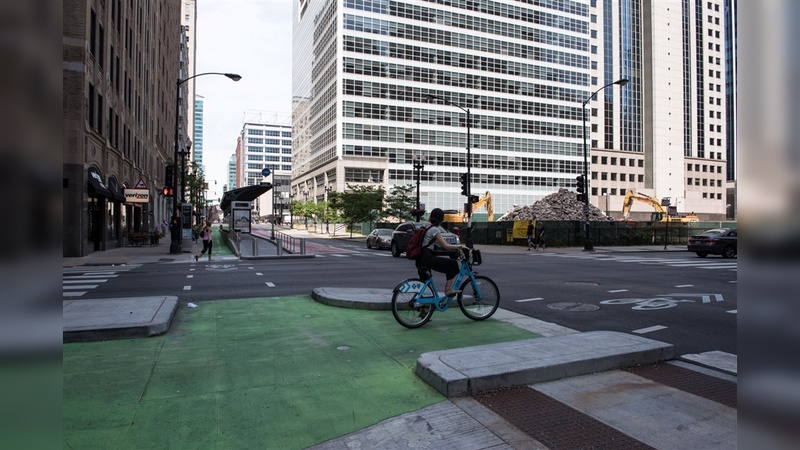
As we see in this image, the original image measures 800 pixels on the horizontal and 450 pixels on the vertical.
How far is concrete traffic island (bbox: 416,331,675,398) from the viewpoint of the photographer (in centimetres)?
487

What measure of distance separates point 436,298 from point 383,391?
9.76 ft

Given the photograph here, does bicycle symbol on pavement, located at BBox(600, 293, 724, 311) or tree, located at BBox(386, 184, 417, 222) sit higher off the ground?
tree, located at BBox(386, 184, 417, 222)

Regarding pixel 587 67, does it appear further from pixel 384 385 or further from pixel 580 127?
pixel 384 385

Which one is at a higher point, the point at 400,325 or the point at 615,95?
the point at 615,95

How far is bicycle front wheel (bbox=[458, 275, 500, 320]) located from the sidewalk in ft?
2.45

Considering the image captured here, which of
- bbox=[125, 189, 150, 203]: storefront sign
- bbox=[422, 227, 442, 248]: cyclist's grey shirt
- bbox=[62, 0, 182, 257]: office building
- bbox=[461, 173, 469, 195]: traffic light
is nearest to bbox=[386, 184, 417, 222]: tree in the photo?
bbox=[461, 173, 469, 195]: traffic light

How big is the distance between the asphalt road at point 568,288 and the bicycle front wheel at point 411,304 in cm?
238

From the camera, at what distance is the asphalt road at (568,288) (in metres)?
8.23

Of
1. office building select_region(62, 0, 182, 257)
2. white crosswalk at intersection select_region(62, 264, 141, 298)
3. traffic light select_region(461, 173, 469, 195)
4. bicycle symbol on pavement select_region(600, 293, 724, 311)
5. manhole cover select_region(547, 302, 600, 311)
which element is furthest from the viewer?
traffic light select_region(461, 173, 469, 195)

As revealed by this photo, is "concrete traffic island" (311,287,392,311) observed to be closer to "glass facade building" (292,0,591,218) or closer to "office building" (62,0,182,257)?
"office building" (62,0,182,257)

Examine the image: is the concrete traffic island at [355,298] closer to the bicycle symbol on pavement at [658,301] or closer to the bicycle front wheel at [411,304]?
the bicycle front wheel at [411,304]
